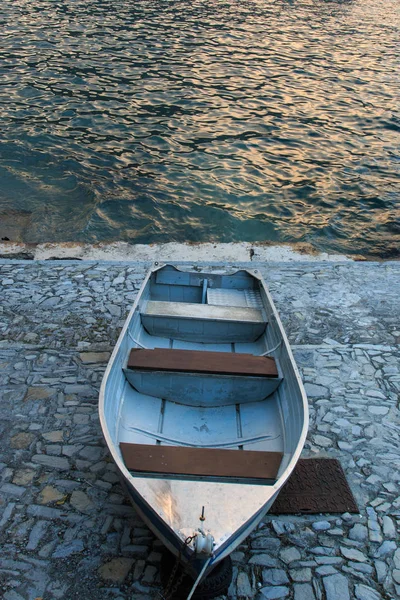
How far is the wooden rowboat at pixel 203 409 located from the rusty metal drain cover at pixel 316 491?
73cm

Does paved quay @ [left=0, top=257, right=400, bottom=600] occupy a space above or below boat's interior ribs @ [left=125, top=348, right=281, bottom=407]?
below

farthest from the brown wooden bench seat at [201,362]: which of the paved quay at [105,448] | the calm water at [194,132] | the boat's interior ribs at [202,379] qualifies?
the calm water at [194,132]

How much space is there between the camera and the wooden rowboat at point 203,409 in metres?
4.54

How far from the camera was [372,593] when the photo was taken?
→ 530 cm

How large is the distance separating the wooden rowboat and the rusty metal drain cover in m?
0.73

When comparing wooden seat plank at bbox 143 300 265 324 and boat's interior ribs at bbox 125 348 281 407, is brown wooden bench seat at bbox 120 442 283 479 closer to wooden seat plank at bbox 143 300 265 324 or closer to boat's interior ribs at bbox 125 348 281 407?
boat's interior ribs at bbox 125 348 281 407

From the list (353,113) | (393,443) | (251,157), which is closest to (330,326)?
(393,443)

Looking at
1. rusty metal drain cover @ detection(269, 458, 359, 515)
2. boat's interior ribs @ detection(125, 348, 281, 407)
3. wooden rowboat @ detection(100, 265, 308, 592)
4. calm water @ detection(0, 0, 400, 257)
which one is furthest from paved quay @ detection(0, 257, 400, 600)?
calm water @ detection(0, 0, 400, 257)

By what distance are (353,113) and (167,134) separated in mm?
8982

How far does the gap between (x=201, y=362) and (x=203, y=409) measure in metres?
0.65

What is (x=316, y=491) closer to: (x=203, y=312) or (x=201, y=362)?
(x=201, y=362)

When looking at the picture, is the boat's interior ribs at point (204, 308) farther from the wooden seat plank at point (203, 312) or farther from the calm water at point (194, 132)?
the calm water at point (194, 132)

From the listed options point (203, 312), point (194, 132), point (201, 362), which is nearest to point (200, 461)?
point (201, 362)

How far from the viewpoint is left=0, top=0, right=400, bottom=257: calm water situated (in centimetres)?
1539
